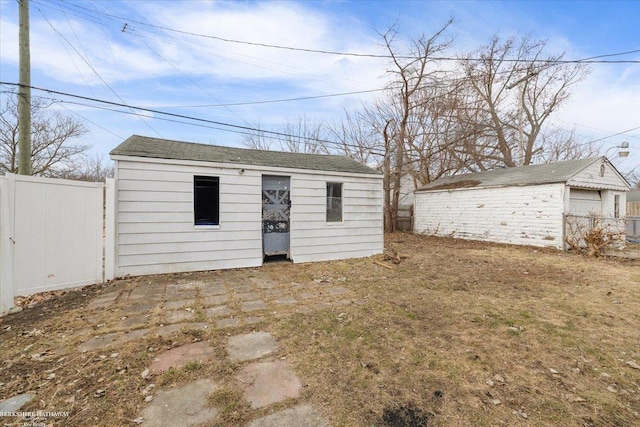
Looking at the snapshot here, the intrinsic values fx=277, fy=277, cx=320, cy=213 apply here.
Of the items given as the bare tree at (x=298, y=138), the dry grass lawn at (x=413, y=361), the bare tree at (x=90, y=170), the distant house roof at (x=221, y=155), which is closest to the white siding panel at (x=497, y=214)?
the dry grass lawn at (x=413, y=361)

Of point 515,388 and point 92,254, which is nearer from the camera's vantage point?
point 515,388

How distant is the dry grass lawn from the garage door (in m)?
Result: 7.25

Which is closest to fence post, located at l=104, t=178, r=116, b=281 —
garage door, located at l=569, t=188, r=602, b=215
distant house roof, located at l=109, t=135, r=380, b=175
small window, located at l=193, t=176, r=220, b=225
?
distant house roof, located at l=109, t=135, r=380, b=175

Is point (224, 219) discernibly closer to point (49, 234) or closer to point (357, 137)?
point (49, 234)

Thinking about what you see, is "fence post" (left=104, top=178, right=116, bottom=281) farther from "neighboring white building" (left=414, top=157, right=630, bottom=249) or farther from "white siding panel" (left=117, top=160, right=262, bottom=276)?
"neighboring white building" (left=414, top=157, right=630, bottom=249)

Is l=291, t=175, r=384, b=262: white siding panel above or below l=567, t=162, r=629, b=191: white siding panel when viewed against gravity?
below

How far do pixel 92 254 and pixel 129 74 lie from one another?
6.81 m

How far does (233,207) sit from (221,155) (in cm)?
129

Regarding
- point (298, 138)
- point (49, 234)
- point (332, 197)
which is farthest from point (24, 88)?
point (298, 138)

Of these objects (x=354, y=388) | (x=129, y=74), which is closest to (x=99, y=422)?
(x=354, y=388)

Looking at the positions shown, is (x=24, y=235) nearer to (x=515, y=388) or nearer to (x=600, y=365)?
(x=515, y=388)

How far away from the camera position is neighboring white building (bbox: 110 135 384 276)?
5320mm

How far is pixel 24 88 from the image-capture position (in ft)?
18.8

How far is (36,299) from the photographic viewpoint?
382 centimetres
